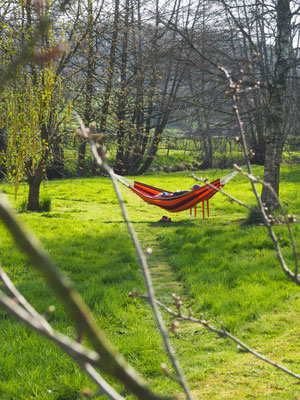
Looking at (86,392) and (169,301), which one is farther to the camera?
(169,301)

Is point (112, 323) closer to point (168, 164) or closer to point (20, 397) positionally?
point (20, 397)

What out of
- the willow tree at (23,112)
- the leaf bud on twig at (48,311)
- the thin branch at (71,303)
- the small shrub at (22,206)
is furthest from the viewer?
the small shrub at (22,206)

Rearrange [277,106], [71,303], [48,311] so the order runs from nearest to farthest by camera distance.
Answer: [71,303], [48,311], [277,106]

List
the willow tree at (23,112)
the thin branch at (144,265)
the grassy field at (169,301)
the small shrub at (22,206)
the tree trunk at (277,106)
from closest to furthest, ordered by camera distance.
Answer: the thin branch at (144,265) → the grassy field at (169,301) → the willow tree at (23,112) → the tree trunk at (277,106) → the small shrub at (22,206)

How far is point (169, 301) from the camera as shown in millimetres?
4086

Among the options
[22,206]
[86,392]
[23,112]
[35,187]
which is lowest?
[22,206]

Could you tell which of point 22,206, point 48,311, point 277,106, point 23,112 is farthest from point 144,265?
point 22,206

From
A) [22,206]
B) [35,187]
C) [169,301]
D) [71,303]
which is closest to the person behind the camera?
[71,303]

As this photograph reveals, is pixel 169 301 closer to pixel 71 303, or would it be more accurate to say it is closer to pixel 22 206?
pixel 71 303

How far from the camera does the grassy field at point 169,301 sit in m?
2.72

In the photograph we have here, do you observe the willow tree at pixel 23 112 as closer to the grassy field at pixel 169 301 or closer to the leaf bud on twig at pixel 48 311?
the grassy field at pixel 169 301

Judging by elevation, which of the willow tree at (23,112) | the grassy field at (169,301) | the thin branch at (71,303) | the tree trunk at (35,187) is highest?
the willow tree at (23,112)

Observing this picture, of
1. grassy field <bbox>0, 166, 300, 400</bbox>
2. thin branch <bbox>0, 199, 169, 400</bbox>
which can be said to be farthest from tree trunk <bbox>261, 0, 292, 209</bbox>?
thin branch <bbox>0, 199, 169, 400</bbox>

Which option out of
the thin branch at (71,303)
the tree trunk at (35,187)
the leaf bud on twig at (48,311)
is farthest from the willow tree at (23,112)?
the thin branch at (71,303)
